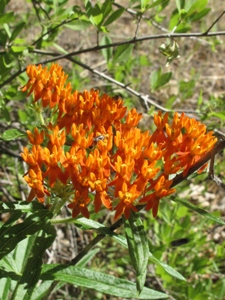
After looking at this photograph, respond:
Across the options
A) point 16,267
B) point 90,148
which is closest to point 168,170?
point 90,148

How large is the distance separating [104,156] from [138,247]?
14.6 inches

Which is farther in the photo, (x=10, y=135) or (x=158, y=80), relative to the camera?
(x=158, y=80)

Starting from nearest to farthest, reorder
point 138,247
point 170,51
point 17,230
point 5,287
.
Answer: point 138,247 < point 17,230 < point 5,287 < point 170,51

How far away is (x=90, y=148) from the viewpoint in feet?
6.51

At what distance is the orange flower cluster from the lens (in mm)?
1720

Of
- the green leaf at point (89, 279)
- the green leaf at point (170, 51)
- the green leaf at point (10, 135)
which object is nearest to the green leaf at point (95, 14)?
the green leaf at point (170, 51)

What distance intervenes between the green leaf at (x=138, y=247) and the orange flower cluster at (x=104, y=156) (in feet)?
0.21

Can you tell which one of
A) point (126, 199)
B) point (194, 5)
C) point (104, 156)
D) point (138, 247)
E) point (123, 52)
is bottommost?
point (138, 247)

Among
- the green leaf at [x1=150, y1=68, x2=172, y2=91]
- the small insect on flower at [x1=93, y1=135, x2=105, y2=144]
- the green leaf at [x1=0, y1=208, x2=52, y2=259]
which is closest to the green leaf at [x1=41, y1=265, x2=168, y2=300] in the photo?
the green leaf at [x1=0, y1=208, x2=52, y2=259]

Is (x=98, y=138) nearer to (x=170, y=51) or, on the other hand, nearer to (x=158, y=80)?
(x=170, y=51)

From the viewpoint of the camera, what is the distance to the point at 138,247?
5.51 ft

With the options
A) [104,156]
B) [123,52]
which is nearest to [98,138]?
[104,156]

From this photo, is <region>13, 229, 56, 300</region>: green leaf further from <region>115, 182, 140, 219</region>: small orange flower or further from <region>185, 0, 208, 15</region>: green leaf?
<region>185, 0, 208, 15</region>: green leaf

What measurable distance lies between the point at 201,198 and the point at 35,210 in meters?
3.24
